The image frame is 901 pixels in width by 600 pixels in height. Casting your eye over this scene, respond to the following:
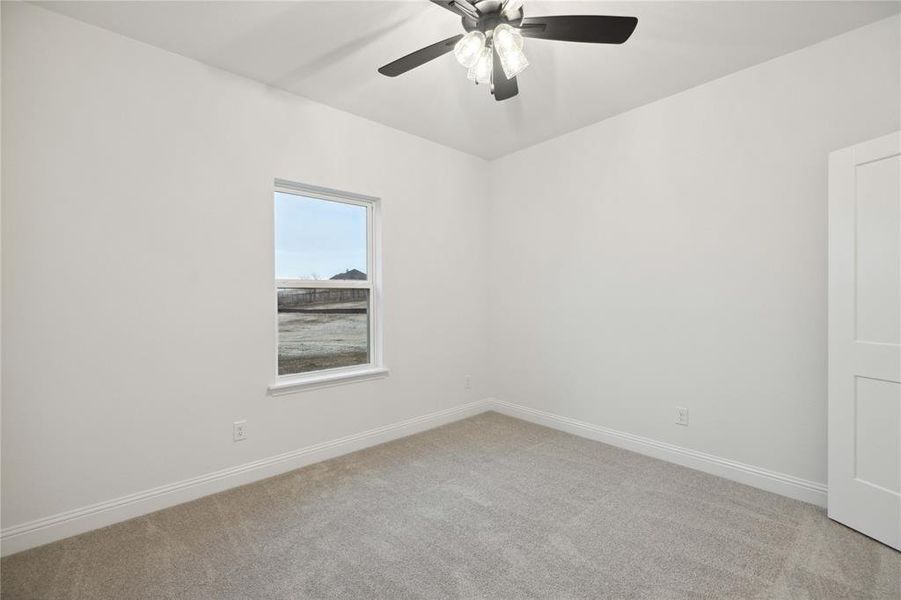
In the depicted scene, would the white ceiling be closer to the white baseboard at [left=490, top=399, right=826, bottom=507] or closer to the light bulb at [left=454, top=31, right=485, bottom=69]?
the light bulb at [left=454, top=31, right=485, bottom=69]

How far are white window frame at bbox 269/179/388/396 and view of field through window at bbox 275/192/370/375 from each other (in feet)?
0.10

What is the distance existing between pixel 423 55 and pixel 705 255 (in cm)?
217

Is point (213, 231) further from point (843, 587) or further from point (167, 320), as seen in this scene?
point (843, 587)

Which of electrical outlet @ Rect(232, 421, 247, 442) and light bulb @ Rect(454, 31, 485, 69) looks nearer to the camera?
light bulb @ Rect(454, 31, 485, 69)

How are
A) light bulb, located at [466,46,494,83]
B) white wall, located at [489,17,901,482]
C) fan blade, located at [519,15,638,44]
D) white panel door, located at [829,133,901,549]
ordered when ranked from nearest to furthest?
fan blade, located at [519,15,638,44], light bulb, located at [466,46,494,83], white panel door, located at [829,133,901,549], white wall, located at [489,17,901,482]

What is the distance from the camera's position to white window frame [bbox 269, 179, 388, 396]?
2.85 meters

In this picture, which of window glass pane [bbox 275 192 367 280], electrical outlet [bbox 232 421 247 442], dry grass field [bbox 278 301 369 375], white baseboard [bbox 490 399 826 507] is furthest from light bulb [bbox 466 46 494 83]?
white baseboard [bbox 490 399 826 507]

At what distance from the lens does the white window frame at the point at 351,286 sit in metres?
2.85

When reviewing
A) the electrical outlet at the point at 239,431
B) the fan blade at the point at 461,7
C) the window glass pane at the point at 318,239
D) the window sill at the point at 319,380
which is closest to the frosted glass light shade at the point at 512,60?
the fan blade at the point at 461,7


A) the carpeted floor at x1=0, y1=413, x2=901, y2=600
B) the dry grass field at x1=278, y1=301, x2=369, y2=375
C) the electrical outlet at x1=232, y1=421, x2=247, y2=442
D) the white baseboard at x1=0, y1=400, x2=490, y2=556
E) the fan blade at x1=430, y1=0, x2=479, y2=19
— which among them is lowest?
the carpeted floor at x1=0, y1=413, x2=901, y2=600

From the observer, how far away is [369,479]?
2660mm

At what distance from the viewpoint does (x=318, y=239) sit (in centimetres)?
313

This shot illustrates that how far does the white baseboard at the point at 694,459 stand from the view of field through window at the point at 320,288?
5.66ft

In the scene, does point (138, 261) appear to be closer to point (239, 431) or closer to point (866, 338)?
point (239, 431)
